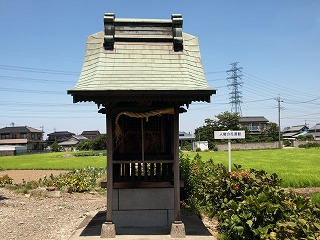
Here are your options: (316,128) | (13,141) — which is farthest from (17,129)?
(316,128)

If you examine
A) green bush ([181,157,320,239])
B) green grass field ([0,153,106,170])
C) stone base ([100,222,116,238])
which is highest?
green bush ([181,157,320,239])

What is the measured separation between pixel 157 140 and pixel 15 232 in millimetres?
4478

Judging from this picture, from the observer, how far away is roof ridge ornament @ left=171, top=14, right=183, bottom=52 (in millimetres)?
7905

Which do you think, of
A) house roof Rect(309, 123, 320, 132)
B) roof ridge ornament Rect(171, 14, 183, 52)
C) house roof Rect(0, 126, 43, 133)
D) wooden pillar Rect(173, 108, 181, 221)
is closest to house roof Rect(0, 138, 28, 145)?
house roof Rect(0, 126, 43, 133)

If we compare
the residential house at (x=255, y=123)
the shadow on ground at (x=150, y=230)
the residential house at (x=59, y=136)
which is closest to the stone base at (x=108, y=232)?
the shadow on ground at (x=150, y=230)

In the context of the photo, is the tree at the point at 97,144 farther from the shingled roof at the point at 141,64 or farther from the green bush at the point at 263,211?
the green bush at the point at 263,211

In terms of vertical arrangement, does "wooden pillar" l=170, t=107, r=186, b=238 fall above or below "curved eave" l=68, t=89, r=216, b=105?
below

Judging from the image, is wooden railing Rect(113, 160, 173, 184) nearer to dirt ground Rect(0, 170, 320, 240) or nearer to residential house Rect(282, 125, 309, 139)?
dirt ground Rect(0, 170, 320, 240)

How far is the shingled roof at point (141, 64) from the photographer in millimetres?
6738

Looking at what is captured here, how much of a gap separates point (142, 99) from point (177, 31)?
2244 millimetres

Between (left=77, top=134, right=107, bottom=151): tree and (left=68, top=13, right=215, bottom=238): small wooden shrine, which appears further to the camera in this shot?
(left=77, top=134, right=107, bottom=151): tree

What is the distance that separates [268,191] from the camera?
6.72 metres

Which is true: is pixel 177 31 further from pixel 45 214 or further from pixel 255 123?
pixel 255 123

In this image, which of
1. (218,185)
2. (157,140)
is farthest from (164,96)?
(218,185)
